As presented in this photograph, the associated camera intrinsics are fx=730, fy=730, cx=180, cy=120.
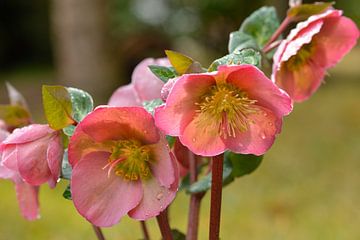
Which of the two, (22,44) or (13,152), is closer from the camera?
(13,152)

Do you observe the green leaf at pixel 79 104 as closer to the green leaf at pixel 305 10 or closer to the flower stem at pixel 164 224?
the flower stem at pixel 164 224

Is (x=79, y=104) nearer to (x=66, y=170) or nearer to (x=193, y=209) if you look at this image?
(x=66, y=170)

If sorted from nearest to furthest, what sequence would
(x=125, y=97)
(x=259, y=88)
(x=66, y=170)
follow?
(x=259, y=88) → (x=66, y=170) → (x=125, y=97)

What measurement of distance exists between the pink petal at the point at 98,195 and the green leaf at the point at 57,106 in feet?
0.11

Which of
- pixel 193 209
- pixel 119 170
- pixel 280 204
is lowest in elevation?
pixel 280 204

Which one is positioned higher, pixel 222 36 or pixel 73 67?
pixel 73 67

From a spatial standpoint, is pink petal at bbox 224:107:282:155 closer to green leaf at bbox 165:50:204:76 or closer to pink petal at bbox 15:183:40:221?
green leaf at bbox 165:50:204:76

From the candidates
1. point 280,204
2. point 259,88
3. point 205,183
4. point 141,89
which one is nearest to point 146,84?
point 141,89

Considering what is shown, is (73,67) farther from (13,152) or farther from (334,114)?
(13,152)

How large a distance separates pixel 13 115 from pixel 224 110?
10.0 inches

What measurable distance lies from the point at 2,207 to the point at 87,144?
164 centimetres

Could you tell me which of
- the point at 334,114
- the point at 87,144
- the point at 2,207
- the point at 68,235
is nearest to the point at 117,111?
the point at 87,144

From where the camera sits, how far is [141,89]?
2.35ft

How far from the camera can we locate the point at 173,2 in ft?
22.2
